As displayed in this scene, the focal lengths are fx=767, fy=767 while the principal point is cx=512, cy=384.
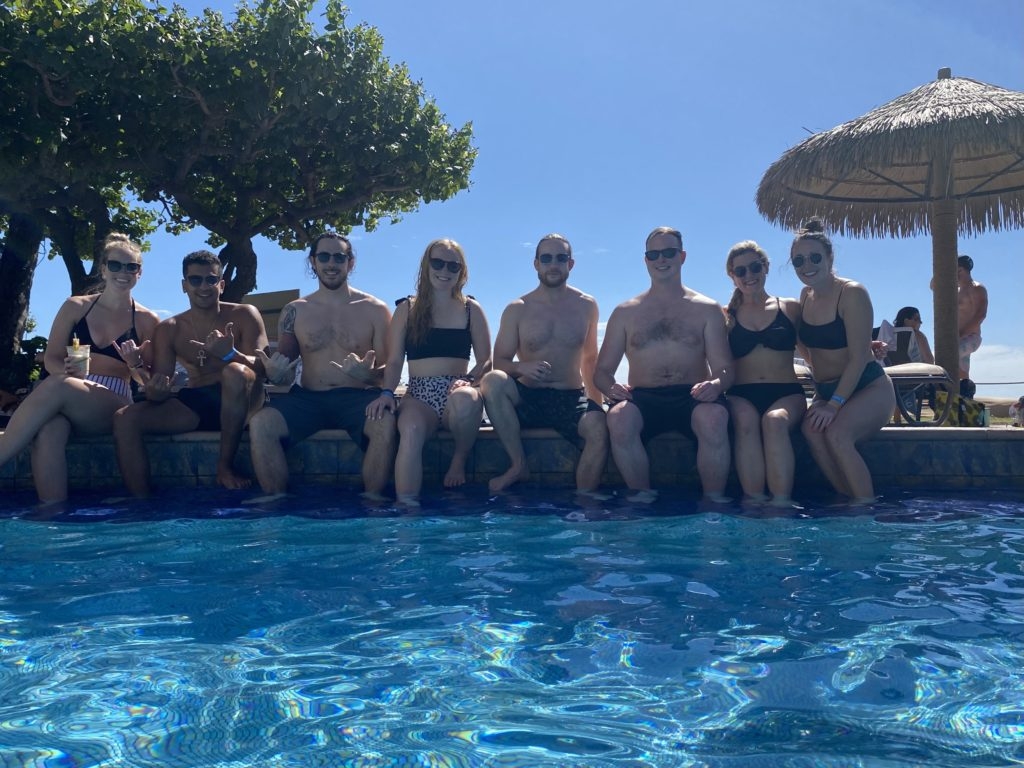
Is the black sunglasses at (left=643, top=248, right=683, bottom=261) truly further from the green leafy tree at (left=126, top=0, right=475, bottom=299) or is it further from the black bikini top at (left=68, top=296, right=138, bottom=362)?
the green leafy tree at (left=126, top=0, right=475, bottom=299)

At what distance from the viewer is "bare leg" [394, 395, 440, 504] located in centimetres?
490

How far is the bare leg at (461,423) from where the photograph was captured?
5082 millimetres

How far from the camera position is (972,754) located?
5.45 feet

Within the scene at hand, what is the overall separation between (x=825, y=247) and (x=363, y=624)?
3797mm

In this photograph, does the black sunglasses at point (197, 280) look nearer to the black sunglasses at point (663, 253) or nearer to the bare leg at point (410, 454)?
the bare leg at point (410, 454)

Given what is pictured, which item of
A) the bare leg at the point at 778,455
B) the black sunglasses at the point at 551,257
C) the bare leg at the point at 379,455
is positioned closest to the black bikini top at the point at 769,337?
the bare leg at the point at 778,455

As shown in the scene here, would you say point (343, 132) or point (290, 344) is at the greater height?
point (343, 132)

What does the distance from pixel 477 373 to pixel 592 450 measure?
1.02 m

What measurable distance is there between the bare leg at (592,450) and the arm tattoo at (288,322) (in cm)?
217

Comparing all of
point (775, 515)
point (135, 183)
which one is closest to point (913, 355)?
point (775, 515)

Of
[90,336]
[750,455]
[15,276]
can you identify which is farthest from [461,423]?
[15,276]

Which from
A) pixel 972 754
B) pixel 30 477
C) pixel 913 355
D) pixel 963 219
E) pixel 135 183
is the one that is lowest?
pixel 972 754

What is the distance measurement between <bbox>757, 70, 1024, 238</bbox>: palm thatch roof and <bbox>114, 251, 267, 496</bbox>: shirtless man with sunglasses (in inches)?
230

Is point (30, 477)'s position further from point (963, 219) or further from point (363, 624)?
point (963, 219)
